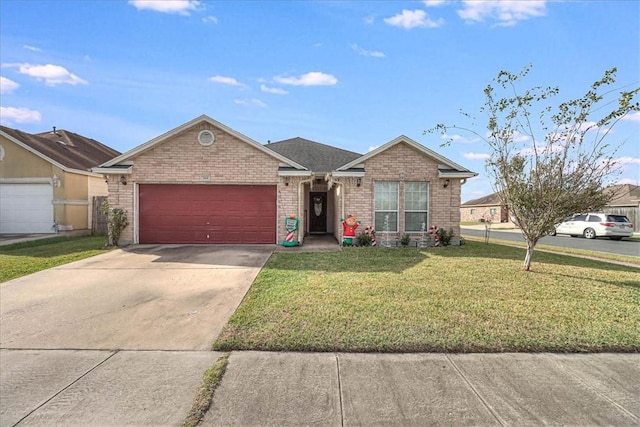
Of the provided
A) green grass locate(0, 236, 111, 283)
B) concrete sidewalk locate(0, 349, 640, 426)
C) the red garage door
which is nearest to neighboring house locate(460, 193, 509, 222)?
the red garage door

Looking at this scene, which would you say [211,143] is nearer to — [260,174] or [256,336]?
[260,174]

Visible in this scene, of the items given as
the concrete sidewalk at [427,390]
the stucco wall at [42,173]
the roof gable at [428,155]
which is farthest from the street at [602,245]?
the stucco wall at [42,173]

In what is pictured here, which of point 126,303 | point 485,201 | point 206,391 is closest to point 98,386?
point 206,391

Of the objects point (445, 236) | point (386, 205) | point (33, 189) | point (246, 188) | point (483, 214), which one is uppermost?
point (33, 189)

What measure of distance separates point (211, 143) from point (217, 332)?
870 cm

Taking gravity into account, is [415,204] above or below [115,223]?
above

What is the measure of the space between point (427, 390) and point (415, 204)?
945 cm

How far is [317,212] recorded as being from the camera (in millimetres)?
16578

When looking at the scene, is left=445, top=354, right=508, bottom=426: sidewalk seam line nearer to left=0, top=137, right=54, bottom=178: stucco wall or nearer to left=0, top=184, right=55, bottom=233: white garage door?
left=0, top=184, right=55, bottom=233: white garage door

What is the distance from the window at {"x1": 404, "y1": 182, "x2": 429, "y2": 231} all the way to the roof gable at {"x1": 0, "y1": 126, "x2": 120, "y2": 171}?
15128 mm

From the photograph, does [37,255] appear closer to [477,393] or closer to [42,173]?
[42,173]

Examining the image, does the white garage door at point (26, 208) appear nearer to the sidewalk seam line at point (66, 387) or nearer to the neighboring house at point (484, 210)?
the sidewalk seam line at point (66, 387)

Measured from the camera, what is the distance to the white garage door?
48.9 ft

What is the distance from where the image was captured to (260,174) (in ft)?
38.5
